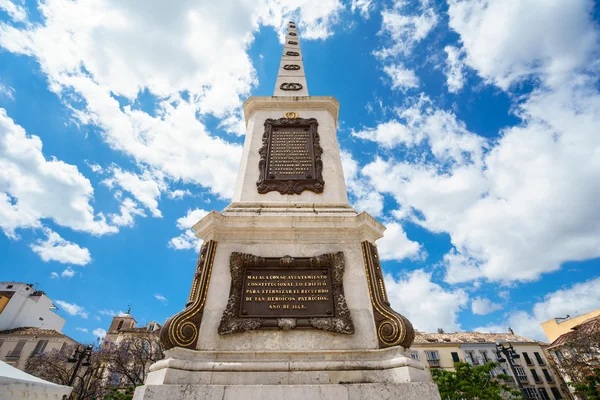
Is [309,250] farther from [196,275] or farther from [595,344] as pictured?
[595,344]

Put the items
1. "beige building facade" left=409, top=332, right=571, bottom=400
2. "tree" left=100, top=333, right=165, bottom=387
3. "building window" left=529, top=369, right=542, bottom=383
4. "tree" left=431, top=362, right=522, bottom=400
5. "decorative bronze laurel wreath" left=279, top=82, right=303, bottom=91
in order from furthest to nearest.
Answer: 1. "building window" left=529, top=369, right=542, bottom=383
2. "beige building facade" left=409, top=332, right=571, bottom=400
3. "tree" left=100, top=333, right=165, bottom=387
4. "tree" left=431, top=362, right=522, bottom=400
5. "decorative bronze laurel wreath" left=279, top=82, right=303, bottom=91

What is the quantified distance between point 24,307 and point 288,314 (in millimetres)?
52797

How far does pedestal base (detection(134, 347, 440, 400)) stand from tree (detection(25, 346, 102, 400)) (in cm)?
2588

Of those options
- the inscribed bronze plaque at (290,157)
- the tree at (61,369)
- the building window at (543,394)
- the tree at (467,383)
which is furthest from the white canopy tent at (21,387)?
the building window at (543,394)

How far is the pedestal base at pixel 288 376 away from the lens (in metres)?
3.26

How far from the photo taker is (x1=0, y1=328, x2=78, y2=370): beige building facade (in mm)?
32906

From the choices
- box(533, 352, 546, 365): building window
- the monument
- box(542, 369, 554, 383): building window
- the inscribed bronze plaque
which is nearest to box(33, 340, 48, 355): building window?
the monument

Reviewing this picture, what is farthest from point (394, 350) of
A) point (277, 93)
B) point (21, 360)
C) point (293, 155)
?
point (21, 360)

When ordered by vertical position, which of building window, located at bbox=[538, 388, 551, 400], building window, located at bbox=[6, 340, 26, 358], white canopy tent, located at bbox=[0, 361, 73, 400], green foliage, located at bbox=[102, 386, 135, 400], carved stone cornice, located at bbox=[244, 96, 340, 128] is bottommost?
white canopy tent, located at bbox=[0, 361, 73, 400]

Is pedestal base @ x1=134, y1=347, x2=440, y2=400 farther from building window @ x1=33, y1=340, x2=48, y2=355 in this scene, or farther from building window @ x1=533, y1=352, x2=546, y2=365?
building window @ x1=533, y1=352, x2=546, y2=365

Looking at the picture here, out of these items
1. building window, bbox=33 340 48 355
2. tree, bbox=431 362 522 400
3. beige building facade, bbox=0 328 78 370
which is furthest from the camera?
building window, bbox=33 340 48 355

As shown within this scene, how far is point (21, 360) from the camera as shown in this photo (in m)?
32.9

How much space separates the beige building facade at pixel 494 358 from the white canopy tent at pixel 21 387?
35.6 meters

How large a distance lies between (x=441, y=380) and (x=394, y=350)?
65.0 ft
